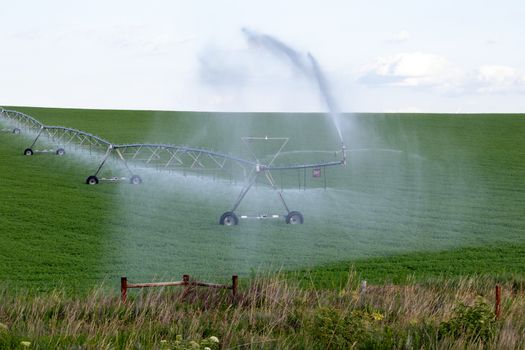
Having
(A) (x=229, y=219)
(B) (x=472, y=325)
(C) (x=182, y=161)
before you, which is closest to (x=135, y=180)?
(A) (x=229, y=219)

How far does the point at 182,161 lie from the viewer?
53562mm

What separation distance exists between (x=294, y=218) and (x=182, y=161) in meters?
22.5

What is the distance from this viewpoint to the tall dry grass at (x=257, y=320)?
12.5 meters

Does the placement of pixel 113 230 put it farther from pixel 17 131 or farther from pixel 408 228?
pixel 17 131

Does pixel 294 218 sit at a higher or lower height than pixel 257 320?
higher

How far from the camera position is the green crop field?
24.9 m

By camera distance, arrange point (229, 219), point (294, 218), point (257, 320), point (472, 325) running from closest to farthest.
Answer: point (472, 325), point (257, 320), point (229, 219), point (294, 218)

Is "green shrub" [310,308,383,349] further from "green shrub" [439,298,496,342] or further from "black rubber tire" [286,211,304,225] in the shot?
"black rubber tire" [286,211,304,225]

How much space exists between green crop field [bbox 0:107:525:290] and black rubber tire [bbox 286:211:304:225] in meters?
0.39

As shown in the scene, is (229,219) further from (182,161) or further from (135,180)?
(182,161)

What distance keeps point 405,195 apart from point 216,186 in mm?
8683

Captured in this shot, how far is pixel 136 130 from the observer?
249 ft

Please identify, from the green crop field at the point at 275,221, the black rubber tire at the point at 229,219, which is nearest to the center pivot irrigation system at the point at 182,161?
the black rubber tire at the point at 229,219

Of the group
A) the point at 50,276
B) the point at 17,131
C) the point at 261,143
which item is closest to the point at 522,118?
the point at 261,143
